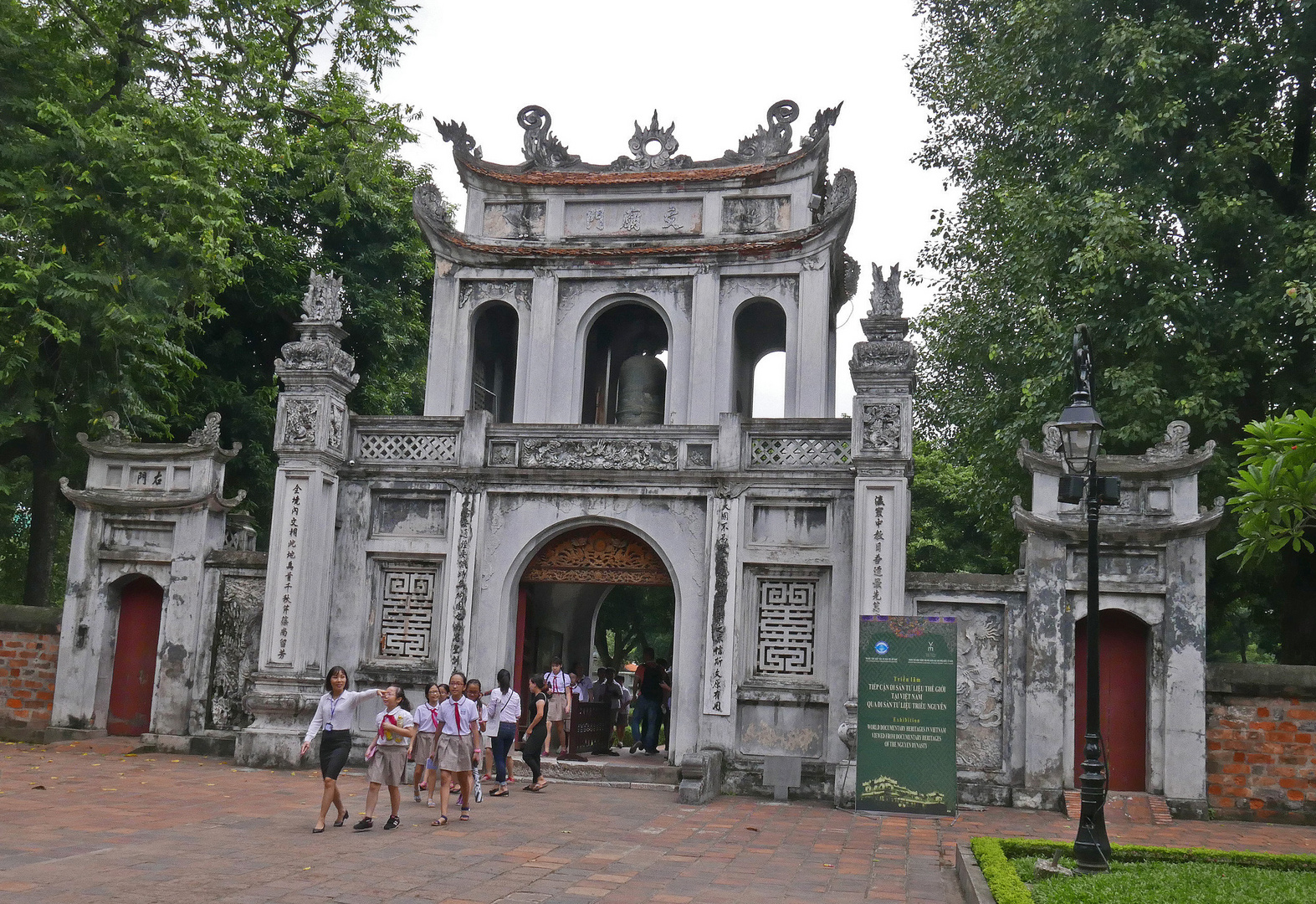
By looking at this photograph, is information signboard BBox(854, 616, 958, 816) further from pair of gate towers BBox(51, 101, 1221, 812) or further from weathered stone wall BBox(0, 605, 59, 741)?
weathered stone wall BBox(0, 605, 59, 741)

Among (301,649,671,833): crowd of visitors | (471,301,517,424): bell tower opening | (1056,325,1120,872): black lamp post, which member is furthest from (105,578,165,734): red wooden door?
(1056,325,1120,872): black lamp post

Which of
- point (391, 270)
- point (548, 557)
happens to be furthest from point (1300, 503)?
point (391, 270)

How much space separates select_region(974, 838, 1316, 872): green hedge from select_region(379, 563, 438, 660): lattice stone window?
812 cm

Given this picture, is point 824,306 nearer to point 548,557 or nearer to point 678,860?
point 548,557

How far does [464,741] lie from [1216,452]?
34.6ft

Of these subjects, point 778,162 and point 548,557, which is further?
point 778,162

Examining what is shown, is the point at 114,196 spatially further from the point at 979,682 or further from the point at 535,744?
the point at 979,682

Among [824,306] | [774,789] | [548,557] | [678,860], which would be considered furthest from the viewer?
[824,306]

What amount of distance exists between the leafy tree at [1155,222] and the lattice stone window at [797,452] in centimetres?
340

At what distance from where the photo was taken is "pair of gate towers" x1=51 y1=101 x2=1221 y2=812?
13.2 metres

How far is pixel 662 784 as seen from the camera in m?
13.6

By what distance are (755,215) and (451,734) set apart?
30.1ft

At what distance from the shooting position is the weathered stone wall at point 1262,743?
1258cm

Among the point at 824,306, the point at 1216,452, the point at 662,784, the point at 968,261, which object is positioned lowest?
the point at 662,784
